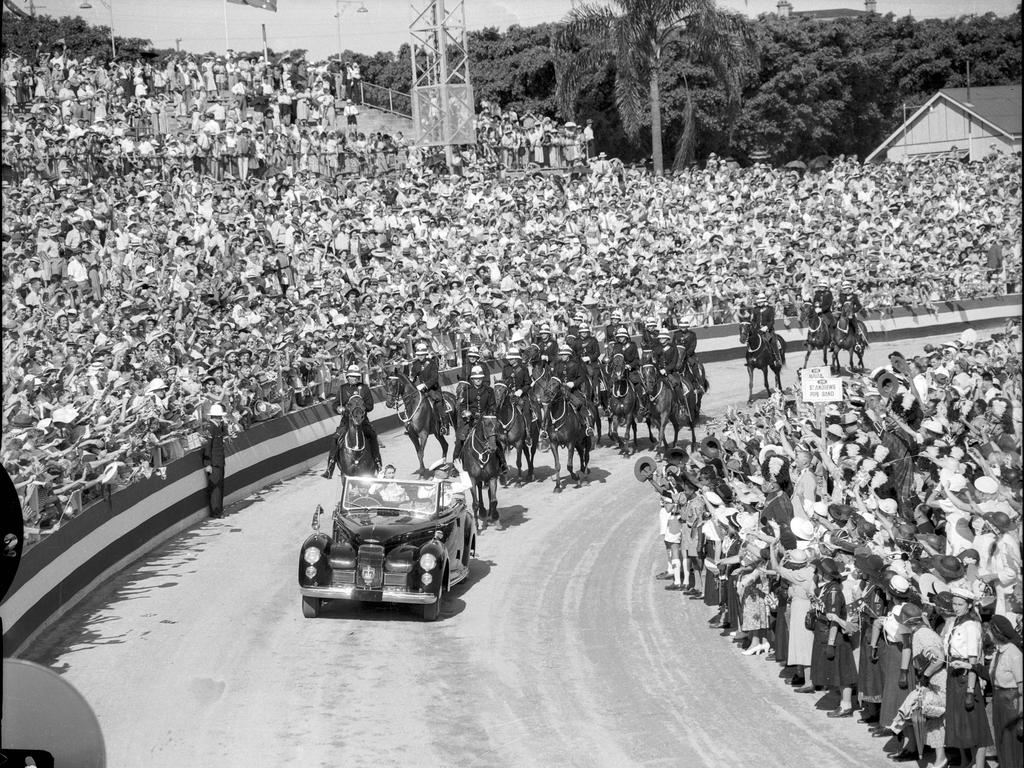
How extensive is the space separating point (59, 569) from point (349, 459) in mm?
5339

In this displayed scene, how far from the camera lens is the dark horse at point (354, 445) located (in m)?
19.2

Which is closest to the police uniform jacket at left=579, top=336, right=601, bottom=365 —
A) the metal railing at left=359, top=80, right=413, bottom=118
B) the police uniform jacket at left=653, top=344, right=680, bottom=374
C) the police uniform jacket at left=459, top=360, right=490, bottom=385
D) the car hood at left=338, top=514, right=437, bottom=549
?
the police uniform jacket at left=653, top=344, right=680, bottom=374

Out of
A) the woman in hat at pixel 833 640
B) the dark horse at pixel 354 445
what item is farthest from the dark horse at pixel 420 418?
the woman in hat at pixel 833 640

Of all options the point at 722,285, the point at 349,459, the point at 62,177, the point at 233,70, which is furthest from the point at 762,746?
the point at 233,70

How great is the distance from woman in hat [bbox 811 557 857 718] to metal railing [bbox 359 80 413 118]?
3552 centimetres

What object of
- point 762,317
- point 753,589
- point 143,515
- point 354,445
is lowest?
point 753,589

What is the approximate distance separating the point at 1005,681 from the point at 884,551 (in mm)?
2324

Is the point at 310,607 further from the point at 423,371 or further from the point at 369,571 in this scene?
the point at 423,371

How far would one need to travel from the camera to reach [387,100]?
50125 mm

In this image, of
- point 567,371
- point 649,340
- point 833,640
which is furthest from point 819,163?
point 833,640

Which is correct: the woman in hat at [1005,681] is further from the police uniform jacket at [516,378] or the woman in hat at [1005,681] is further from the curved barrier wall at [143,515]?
the police uniform jacket at [516,378]

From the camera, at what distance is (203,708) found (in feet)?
39.5

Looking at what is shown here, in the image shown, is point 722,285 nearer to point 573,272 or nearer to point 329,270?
point 573,272

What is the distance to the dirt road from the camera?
430 inches
